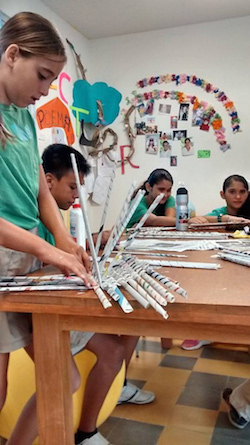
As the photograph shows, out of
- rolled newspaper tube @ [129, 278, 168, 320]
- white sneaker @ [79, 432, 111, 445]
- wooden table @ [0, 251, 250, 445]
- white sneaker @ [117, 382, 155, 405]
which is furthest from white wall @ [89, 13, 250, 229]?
rolled newspaper tube @ [129, 278, 168, 320]

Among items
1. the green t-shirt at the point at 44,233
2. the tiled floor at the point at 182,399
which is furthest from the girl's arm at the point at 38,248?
the tiled floor at the point at 182,399

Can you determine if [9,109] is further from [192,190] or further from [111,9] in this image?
[192,190]

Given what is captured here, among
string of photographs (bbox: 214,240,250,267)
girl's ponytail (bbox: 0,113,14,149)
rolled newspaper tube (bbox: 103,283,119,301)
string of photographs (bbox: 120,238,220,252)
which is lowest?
string of photographs (bbox: 120,238,220,252)

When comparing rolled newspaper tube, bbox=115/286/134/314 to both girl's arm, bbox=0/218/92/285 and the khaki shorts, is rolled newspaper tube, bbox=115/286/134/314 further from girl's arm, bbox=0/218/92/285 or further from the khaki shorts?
the khaki shorts

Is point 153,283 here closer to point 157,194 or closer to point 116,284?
point 116,284

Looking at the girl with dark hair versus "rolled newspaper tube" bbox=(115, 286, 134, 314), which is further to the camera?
the girl with dark hair

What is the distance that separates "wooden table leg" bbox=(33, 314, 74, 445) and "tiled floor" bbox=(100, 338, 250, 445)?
624 millimetres

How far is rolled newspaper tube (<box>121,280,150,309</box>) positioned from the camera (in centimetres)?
62

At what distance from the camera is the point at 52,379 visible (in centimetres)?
77

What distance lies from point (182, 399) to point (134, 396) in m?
0.20

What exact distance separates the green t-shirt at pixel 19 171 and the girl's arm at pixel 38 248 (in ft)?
0.45

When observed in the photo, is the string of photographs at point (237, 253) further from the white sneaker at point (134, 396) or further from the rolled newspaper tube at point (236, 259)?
the white sneaker at point (134, 396)

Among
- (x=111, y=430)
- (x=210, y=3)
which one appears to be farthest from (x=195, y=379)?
(x=210, y=3)

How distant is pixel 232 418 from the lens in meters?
1.44
